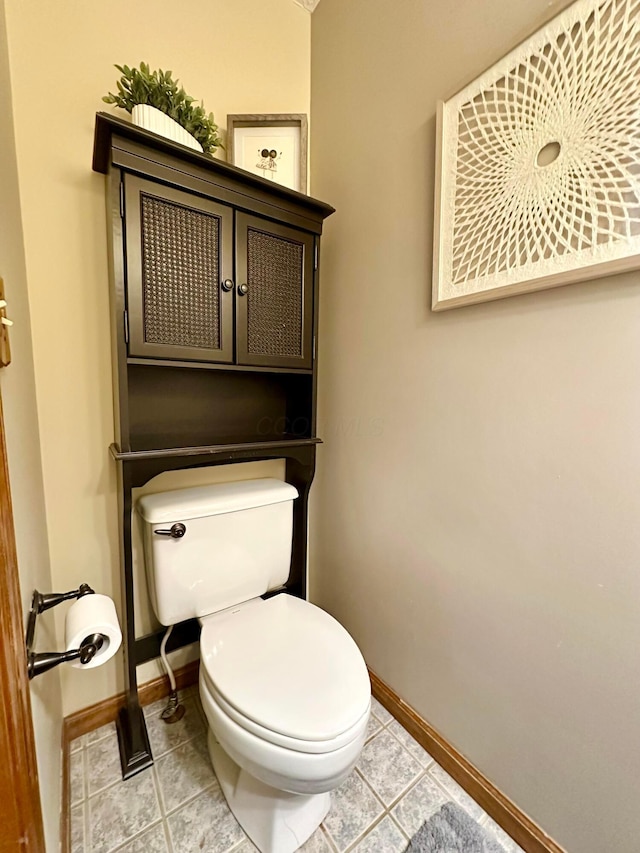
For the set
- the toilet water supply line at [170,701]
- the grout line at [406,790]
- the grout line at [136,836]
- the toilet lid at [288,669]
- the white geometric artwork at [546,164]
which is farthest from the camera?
the toilet water supply line at [170,701]

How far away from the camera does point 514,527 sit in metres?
0.88

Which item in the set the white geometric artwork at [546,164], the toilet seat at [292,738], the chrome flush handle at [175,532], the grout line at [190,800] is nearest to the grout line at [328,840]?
the grout line at [190,800]

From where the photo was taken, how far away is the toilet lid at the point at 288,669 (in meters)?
0.76

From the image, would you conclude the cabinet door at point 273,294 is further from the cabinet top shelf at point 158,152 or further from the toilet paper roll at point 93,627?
the toilet paper roll at point 93,627

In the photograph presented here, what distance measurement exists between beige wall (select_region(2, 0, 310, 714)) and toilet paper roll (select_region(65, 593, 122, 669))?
402 mm

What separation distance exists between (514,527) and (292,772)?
0.72 metres

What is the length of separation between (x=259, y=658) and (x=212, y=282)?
1.03 metres

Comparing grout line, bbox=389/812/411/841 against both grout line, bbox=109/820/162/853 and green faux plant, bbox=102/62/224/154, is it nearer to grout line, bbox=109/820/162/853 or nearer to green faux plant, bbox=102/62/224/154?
grout line, bbox=109/820/162/853

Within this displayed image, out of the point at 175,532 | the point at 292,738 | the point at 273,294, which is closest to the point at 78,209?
the point at 273,294

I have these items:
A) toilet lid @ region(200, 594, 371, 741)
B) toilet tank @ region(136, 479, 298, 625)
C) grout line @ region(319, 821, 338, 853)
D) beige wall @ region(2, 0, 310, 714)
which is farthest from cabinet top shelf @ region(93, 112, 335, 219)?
grout line @ region(319, 821, 338, 853)

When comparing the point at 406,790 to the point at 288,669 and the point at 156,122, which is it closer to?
the point at 288,669

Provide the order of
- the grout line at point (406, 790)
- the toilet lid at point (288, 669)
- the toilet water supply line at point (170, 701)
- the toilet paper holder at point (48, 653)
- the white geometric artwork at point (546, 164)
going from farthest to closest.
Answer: the toilet water supply line at point (170, 701), the grout line at point (406, 790), the toilet lid at point (288, 669), the white geometric artwork at point (546, 164), the toilet paper holder at point (48, 653)

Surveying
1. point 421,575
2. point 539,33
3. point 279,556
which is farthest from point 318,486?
point 539,33

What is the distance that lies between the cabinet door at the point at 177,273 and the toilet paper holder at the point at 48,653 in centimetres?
59
